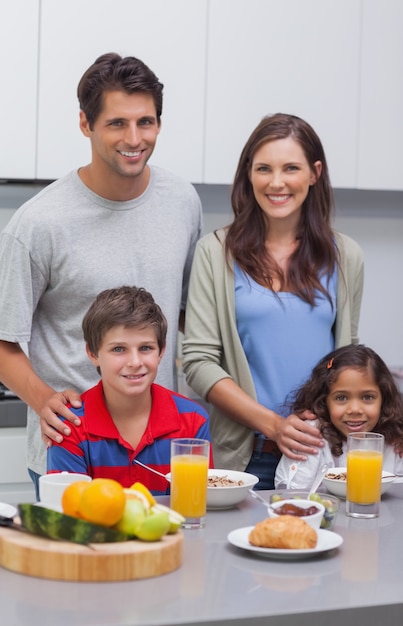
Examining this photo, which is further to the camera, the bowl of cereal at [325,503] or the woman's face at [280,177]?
the woman's face at [280,177]

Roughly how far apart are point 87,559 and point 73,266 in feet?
3.42

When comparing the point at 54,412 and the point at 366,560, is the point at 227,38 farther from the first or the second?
the point at 366,560

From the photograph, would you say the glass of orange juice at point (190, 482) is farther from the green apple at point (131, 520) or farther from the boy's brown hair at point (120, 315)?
the boy's brown hair at point (120, 315)

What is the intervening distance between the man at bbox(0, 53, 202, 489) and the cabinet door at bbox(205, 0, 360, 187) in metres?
0.92

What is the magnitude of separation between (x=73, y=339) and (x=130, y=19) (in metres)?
1.28

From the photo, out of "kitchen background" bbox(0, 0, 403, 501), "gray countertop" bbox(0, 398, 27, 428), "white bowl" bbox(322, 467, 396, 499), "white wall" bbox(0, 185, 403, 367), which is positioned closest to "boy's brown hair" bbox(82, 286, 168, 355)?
"white bowl" bbox(322, 467, 396, 499)

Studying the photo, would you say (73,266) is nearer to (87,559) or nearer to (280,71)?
(87,559)

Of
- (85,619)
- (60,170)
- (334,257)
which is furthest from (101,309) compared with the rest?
(60,170)

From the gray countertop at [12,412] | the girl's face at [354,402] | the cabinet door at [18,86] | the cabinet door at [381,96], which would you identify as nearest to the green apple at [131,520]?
the girl's face at [354,402]

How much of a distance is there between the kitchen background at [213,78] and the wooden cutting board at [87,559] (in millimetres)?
1664

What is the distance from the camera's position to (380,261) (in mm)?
3959

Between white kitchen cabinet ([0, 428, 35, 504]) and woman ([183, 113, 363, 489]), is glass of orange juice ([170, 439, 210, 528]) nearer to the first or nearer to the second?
woman ([183, 113, 363, 489])

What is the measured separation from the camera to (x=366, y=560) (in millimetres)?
1499

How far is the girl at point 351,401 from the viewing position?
230cm
